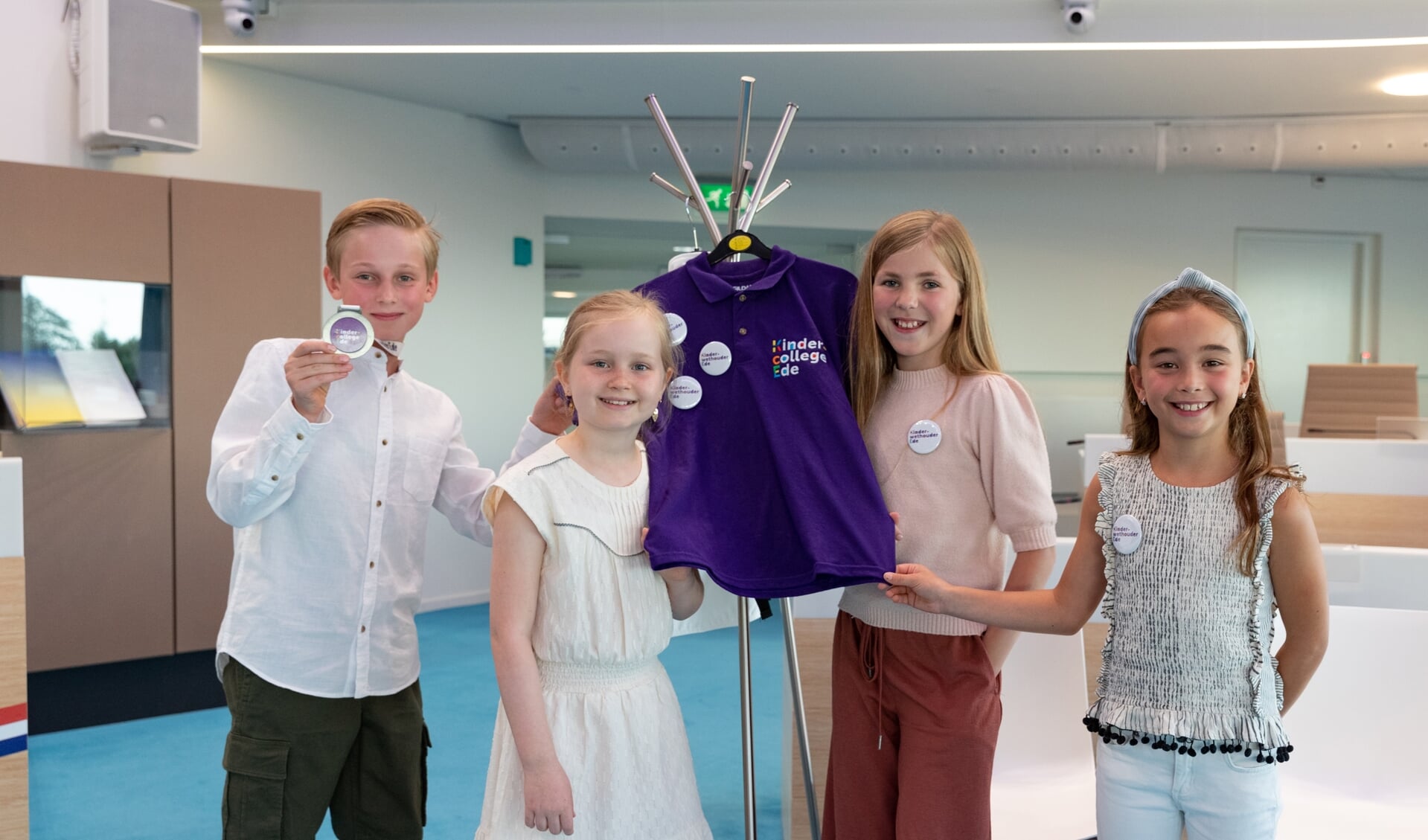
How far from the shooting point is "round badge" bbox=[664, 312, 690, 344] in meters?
1.98

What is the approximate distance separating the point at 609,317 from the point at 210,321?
3.51 m

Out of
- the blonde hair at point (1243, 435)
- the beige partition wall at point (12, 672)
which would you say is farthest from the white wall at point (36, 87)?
the blonde hair at point (1243, 435)

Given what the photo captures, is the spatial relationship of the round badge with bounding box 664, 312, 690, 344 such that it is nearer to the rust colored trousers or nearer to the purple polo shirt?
the purple polo shirt

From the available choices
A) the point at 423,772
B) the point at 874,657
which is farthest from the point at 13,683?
the point at 874,657

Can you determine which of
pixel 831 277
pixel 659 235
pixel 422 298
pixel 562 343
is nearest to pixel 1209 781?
pixel 831 277

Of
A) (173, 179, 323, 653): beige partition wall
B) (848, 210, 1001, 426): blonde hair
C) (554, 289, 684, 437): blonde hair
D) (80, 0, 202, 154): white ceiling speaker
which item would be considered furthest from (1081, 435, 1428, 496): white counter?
(80, 0, 202, 154): white ceiling speaker

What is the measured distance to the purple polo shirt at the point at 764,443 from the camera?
177 centimetres

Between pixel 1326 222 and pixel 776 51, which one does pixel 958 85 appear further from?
pixel 1326 222

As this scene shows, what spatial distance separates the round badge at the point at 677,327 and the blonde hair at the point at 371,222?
428 mm

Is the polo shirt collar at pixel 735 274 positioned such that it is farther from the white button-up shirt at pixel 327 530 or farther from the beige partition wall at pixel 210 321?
the beige partition wall at pixel 210 321

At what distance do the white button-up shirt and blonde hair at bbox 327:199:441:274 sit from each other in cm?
19

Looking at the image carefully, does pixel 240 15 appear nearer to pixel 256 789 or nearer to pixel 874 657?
pixel 256 789

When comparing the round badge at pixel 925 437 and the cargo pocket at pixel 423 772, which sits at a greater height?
the round badge at pixel 925 437

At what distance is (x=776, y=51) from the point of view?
5637 mm
